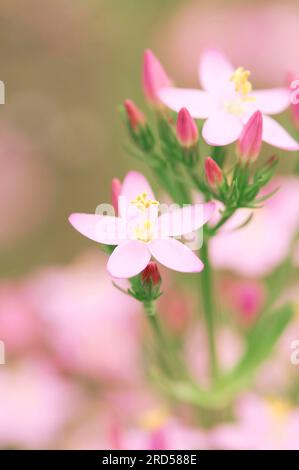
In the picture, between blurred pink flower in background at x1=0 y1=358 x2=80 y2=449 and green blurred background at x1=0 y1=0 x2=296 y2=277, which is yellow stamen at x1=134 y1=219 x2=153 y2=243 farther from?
green blurred background at x1=0 y1=0 x2=296 y2=277

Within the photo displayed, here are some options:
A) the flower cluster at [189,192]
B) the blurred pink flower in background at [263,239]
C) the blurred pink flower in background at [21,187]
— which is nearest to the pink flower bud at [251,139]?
the flower cluster at [189,192]

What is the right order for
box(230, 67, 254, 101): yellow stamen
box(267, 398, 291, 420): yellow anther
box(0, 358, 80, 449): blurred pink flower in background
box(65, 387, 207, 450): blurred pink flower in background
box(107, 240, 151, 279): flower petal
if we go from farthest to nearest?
box(0, 358, 80, 449): blurred pink flower in background < box(267, 398, 291, 420): yellow anther < box(65, 387, 207, 450): blurred pink flower in background < box(230, 67, 254, 101): yellow stamen < box(107, 240, 151, 279): flower petal

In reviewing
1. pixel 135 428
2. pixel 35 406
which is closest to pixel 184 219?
pixel 135 428

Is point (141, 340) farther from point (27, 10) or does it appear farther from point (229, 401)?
point (27, 10)

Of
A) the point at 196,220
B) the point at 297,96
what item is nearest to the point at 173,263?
the point at 196,220

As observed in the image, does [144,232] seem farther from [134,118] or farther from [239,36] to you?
[239,36]

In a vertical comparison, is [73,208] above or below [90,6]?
below

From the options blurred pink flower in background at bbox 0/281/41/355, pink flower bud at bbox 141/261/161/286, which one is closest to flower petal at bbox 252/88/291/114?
pink flower bud at bbox 141/261/161/286
